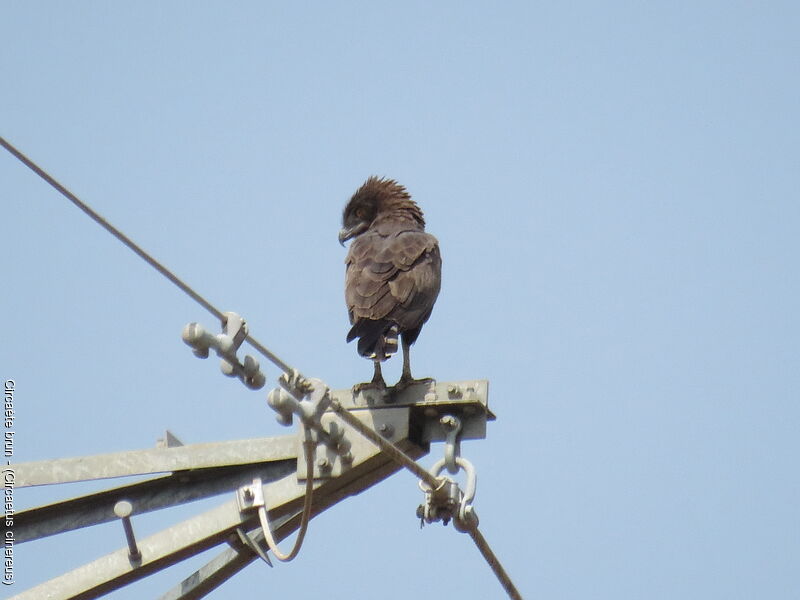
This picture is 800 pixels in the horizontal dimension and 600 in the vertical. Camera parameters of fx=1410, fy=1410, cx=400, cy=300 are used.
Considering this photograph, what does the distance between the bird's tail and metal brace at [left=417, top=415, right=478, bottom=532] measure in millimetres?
2089

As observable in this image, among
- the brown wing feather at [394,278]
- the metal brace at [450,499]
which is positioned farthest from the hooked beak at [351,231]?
the metal brace at [450,499]

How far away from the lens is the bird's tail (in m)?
7.52

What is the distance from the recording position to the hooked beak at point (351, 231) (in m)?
10.0

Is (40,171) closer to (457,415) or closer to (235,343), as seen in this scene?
(235,343)

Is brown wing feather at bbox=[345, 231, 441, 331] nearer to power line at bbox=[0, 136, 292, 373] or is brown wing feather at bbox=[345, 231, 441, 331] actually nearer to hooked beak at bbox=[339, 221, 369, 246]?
hooked beak at bbox=[339, 221, 369, 246]

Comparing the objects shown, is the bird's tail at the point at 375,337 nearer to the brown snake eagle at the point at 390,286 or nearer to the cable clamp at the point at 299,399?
the brown snake eagle at the point at 390,286

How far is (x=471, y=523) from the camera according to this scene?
531 cm

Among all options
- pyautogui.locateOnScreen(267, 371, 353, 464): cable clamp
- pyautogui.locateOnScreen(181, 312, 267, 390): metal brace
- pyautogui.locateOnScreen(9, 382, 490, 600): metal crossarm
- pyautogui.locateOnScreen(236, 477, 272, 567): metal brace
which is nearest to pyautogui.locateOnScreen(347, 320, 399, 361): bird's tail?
pyautogui.locateOnScreen(9, 382, 490, 600): metal crossarm

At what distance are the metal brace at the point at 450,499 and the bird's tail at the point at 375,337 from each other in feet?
6.85

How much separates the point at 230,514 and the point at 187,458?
384mm

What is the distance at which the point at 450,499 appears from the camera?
529 cm

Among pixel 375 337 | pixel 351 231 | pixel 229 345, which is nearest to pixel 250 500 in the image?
pixel 229 345

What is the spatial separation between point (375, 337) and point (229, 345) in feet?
11.1

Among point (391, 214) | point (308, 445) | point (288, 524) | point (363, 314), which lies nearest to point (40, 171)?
point (308, 445)
